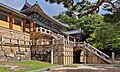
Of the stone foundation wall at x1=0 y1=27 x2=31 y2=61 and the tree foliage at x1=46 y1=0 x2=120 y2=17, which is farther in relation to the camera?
the stone foundation wall at x1=0 y1=27 x2=31 y2=61

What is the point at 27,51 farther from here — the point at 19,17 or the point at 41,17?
the point at 41,17

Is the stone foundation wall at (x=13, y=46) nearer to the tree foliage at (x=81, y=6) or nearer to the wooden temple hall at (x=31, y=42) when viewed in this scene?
the wooden temple hall at (x=31, y=42)

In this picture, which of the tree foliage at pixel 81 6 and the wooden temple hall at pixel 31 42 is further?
the wooden temple hall at pixel 31 42

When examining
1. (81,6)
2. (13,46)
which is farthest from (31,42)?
(81,6)

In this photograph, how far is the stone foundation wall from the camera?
21266 mm

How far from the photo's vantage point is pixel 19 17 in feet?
89.3

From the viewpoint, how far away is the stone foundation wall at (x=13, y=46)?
2127 centimetres

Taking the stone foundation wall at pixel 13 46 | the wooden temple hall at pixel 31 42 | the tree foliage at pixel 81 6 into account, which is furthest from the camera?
the wooden temple hall at pixel 31 42

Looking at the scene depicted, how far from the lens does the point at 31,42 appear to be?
2752 cm

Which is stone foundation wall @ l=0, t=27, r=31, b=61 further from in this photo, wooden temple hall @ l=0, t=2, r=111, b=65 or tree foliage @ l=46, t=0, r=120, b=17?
tree foliage @ l=46, t=0, r=120, b=17

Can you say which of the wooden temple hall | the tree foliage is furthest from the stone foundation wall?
the tree foliage

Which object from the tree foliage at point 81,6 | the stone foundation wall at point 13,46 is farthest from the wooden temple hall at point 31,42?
the tree foliage at point 81,6

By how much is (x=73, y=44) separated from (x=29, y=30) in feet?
23.7

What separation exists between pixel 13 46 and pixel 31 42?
4574 mm
